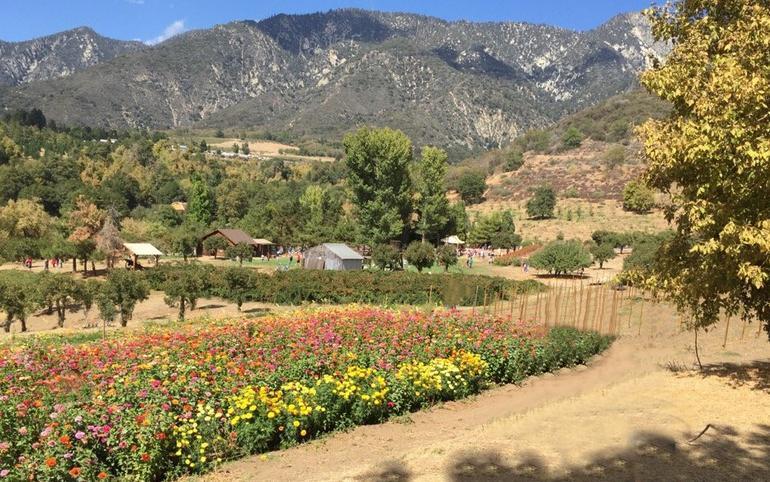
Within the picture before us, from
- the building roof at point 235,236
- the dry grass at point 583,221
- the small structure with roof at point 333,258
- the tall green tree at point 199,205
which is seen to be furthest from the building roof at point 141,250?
the dry grass at point 583,221

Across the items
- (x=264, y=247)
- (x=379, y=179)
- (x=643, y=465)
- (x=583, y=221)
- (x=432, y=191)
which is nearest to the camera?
(x=643, y=465)

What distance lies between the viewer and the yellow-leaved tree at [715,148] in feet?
31.8

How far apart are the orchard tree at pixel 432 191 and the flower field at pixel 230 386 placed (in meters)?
52.2

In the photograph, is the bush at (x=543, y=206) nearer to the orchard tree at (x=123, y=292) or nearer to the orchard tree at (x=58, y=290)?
the orchard tree at (x=123, y=292)

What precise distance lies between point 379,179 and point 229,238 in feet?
62.2

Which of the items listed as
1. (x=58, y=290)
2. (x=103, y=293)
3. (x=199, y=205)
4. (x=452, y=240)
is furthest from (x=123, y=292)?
(x=199, y=205)

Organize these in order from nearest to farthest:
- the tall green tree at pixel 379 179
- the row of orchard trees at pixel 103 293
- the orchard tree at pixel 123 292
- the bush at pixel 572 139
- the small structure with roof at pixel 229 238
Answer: the orchard tree at pixel 123 292 → the row of orchard trees at pixel 103 293 → the tall green tree at pixel 379 179 → the small structure with roof at pixel 229 238 → the bush at pixel 572 139

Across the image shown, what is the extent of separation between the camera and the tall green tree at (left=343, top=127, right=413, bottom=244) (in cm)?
6266

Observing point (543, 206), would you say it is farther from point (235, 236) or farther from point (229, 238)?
point (229, 238)

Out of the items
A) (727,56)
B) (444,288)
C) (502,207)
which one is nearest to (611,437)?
(727,56)

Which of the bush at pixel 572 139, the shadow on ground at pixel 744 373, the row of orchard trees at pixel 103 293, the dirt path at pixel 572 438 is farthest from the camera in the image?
the bush at pixel 572 139

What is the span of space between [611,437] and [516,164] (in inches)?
4567

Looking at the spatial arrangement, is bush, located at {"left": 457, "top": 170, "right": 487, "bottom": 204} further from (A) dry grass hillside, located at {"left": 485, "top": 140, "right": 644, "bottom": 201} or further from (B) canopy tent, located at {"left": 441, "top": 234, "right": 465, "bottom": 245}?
(B) canopy tent, located at {"left": 441, "top": 234, "right": 465, "bottom": 245}

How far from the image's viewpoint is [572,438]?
904 centimetres
